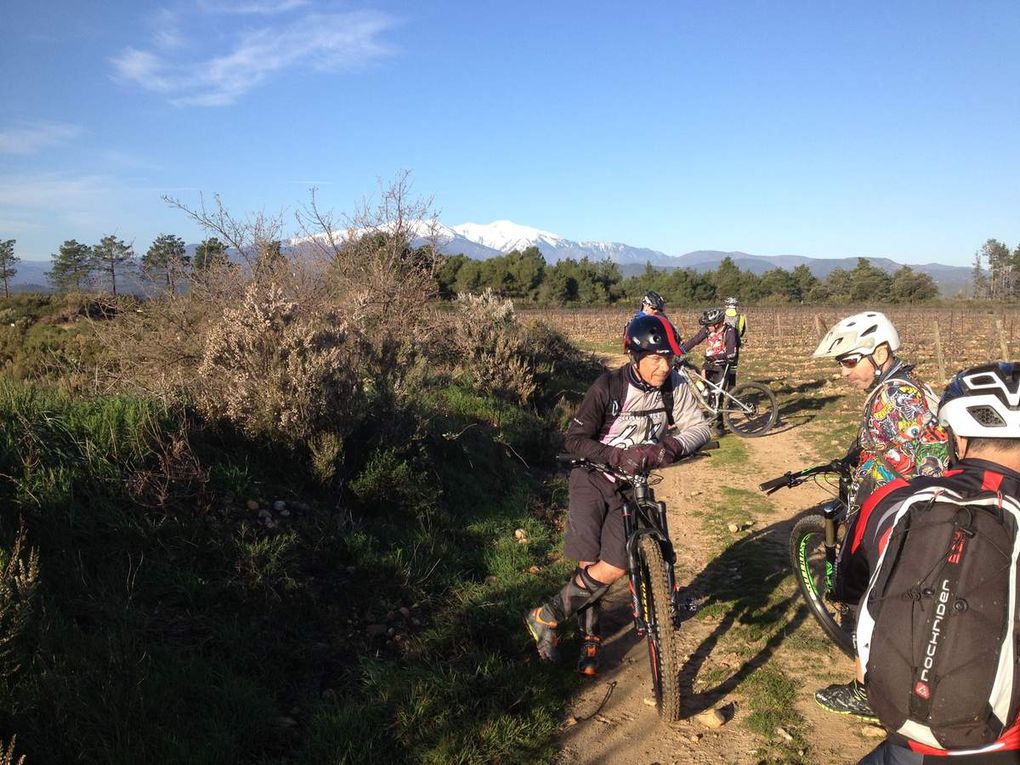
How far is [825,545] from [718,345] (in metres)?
6.77

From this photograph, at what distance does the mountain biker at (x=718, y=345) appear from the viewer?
10453 millimetres

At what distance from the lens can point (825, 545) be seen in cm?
428

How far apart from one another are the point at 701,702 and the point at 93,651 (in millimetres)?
3253

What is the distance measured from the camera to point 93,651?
3072mm

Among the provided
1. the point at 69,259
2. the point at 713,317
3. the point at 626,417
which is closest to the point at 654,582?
the point at 626,417

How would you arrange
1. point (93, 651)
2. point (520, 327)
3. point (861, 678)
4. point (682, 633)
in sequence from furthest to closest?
point (520, 327) → point (682, 633) → point (93, 651) → point (861, 678)

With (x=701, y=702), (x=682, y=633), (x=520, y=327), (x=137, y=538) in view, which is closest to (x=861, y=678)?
(x=701, y=702)

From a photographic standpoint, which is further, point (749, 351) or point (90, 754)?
point (749, 351)

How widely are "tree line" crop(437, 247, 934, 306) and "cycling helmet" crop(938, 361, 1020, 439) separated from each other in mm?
58703

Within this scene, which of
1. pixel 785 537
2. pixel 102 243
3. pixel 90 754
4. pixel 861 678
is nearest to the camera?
pixel 861 678

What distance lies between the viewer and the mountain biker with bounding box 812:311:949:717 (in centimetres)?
352

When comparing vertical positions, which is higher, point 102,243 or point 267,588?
point 102,243

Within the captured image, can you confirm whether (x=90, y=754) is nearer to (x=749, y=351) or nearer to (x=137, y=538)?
(x=137, y=538)

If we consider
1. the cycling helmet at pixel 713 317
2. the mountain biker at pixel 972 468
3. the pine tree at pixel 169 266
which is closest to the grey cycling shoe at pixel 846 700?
the mountain biker at pixel 972 468
